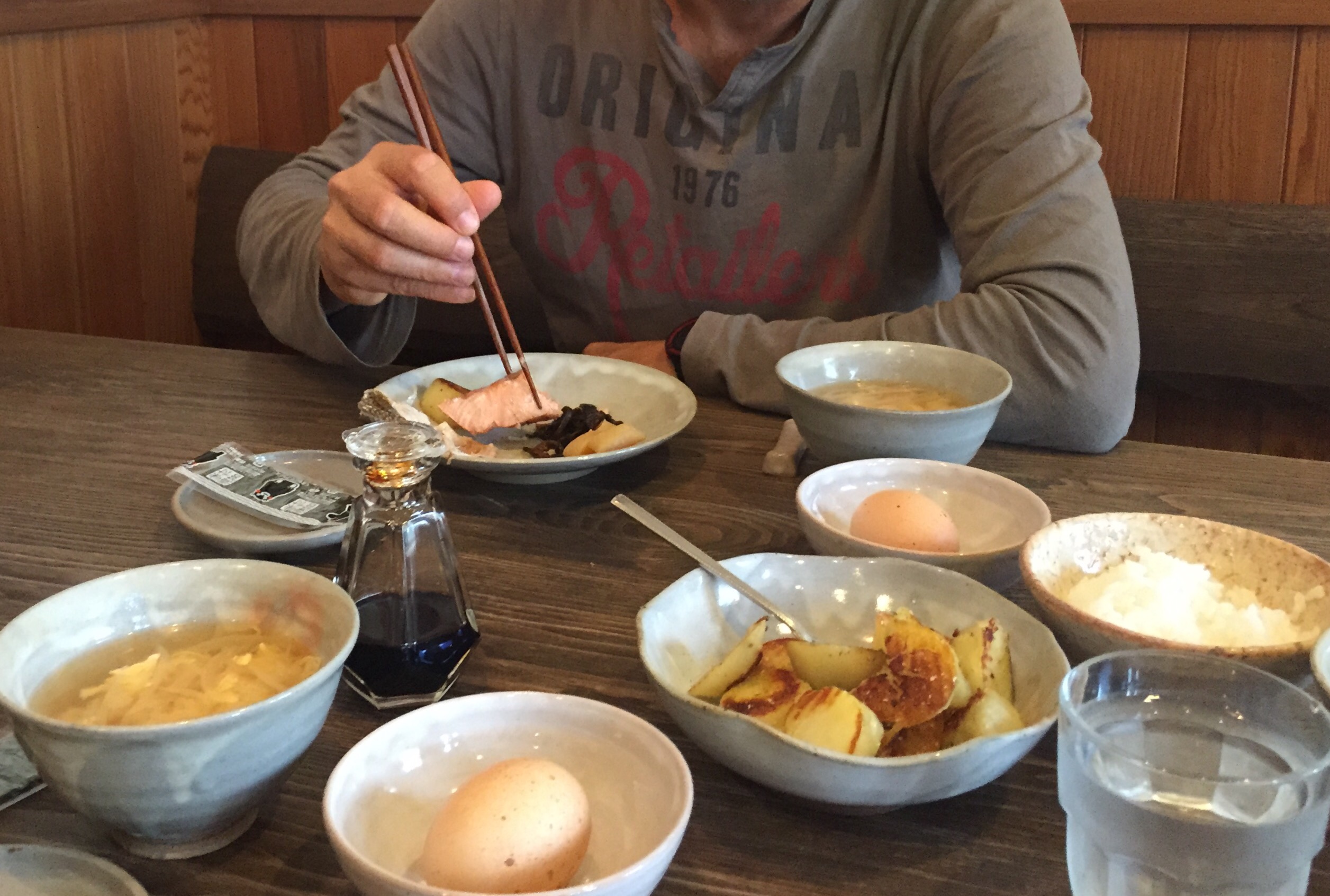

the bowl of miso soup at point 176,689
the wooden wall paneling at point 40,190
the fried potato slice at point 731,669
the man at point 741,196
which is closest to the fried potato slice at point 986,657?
the fried potato slice at point 731,669

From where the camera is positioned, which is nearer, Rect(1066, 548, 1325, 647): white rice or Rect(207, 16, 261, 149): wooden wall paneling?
Rect(1066, 548, 1325, 647): white rice

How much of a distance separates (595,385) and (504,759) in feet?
2.63

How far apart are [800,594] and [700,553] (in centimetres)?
9

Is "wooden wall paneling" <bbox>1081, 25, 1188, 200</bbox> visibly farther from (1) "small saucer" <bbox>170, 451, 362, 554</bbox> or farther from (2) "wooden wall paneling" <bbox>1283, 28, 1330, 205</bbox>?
(1) "small saucer" <bbox>170, 451, 362, 554</bbox>

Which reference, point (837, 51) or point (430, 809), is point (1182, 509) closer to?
point (430, 809)

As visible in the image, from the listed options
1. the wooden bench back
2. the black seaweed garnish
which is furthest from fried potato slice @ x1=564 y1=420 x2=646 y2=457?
the wooden bench back

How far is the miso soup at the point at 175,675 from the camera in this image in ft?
1.90

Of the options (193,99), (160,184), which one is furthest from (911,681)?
(193,99)

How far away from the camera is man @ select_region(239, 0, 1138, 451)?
130cm

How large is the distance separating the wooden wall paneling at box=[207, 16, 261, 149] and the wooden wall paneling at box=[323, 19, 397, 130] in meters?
0.26

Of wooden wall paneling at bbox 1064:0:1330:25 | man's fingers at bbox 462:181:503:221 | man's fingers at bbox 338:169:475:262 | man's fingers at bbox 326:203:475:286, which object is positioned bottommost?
man's fingers at bbox 326:203:475:286

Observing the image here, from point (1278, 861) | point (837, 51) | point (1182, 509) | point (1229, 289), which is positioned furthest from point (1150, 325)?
point (1278, 861)

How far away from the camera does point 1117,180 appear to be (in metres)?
2.34

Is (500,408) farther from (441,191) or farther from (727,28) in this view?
(727,28)
